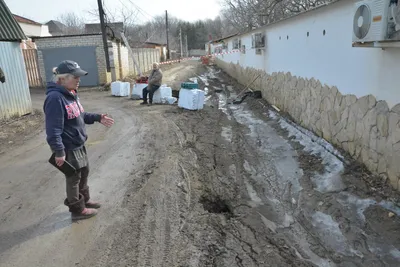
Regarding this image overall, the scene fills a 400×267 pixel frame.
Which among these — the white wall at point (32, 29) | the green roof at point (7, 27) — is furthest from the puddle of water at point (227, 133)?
the white wall at point (32, 29)

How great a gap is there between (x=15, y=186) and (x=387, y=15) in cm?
558

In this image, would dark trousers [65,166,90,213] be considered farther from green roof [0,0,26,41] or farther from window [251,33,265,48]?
window [251,33,265,48]

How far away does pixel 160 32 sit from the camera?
247 ft

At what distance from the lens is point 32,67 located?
61.3 feet

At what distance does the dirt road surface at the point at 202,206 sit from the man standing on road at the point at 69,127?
29 centimetres

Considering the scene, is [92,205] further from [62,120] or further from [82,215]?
[62,120]

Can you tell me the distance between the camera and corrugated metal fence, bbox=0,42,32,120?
926cm

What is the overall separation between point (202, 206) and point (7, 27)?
8.65 m

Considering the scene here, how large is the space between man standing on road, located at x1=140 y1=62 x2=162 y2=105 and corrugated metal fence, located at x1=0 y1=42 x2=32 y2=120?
384cm

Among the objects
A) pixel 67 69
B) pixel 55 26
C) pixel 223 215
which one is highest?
pixel 55 26

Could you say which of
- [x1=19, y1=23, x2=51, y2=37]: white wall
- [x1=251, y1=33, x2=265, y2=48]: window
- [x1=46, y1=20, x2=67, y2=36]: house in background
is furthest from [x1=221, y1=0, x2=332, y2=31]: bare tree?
[x1=46, y1=20, x2=67, y2=36]: house in background

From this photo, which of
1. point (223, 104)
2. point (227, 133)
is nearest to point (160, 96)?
point (223, 104)

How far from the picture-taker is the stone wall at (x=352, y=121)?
444cm

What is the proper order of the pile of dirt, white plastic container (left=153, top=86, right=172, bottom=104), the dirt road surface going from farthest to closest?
white plastic container (left=153, top=86, right=172, bottom=104) → the pile of dirt → the dirt road surface
